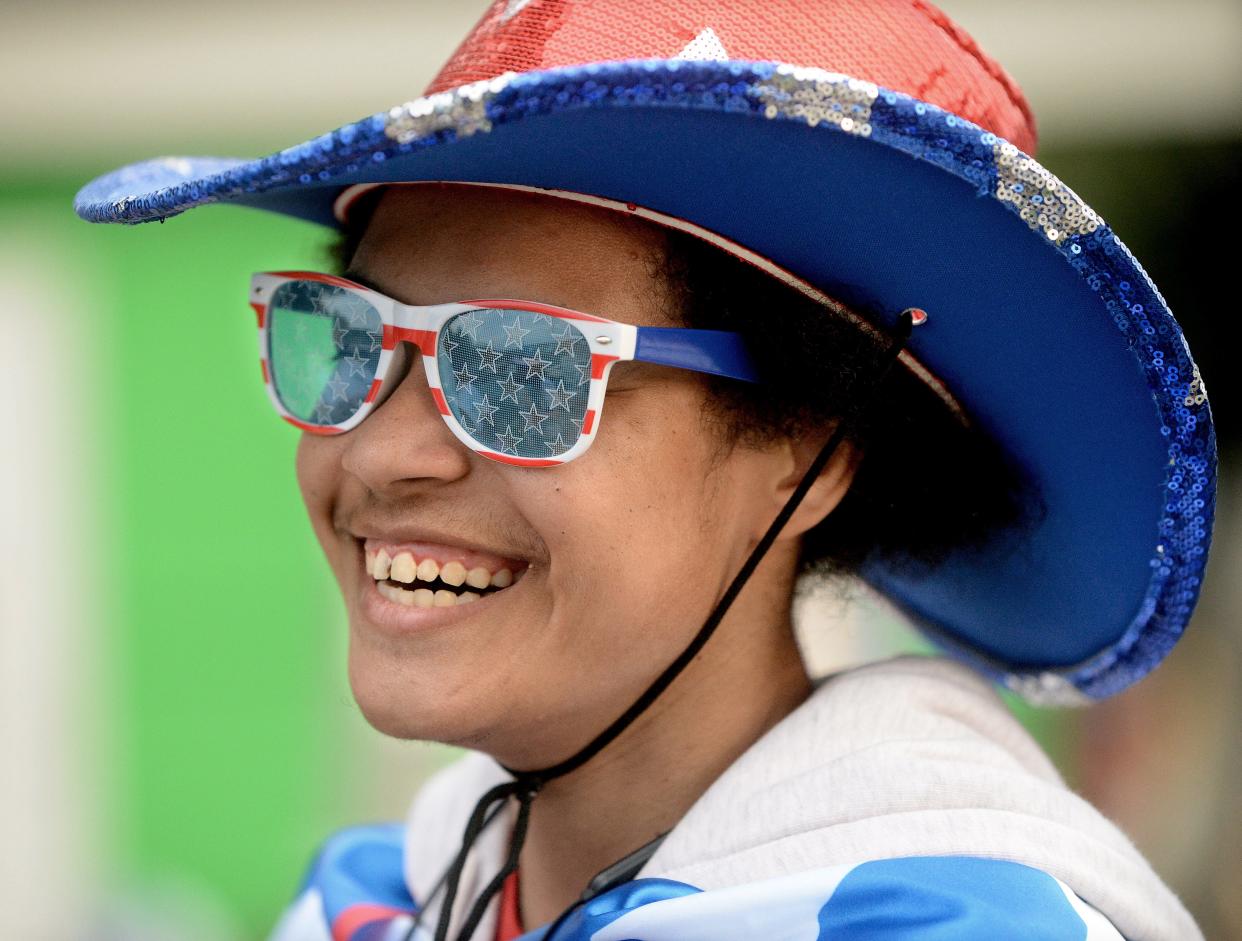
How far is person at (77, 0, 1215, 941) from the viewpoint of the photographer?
1.46 meters

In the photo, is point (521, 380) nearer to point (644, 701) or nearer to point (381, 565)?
point (381, 565)

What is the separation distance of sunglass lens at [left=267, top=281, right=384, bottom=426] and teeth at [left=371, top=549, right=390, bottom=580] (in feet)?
0.63

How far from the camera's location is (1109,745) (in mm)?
5309

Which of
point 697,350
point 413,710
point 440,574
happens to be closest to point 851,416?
point 697,350

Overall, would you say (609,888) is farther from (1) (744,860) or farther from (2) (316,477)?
(2) (316,477)

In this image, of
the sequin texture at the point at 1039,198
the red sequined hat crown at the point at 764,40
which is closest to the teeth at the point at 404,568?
the red sequined hat crown at the point at 764,40

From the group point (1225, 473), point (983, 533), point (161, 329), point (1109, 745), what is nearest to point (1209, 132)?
point (1225, 473)

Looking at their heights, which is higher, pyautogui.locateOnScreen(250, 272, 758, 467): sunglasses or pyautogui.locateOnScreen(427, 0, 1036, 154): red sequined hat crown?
pyautogui.locateOnScreen(427, 0, 1036, 154): red sequined hat crown

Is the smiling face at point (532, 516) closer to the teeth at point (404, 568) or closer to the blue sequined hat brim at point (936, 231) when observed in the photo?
the teeth at point (404, 568)

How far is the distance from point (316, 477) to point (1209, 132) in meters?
4.72

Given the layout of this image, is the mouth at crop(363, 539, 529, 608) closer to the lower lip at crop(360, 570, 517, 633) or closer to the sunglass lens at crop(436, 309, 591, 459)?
the lower lip at crop(360, 570, 517, 633)

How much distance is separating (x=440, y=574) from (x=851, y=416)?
0.59 meters

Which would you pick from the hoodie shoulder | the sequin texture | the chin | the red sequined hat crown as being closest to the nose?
the chin

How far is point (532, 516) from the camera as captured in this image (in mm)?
1682
